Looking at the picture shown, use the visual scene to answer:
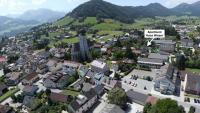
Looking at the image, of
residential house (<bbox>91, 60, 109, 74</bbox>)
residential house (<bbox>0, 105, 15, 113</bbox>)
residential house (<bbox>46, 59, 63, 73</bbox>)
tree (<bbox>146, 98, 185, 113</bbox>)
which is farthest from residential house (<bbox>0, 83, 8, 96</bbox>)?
tree (<bbox>146, 98, 185, 113</bbox>)

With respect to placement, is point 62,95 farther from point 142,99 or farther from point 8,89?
point 8,89

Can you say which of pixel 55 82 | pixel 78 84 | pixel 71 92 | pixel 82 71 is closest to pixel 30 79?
pixel 55 82

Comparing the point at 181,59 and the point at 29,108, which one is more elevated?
the point at 181,59

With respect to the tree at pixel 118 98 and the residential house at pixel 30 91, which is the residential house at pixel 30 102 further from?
the tree at pixel 118 98

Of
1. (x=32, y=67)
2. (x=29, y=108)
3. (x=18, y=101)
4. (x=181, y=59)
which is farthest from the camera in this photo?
(x=32, y=67)

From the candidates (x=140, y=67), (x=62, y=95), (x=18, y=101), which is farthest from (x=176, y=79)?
(x=18, y=101)

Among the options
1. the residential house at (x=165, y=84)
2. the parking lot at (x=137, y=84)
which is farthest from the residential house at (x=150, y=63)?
the residential house at (x=165, y=84)
